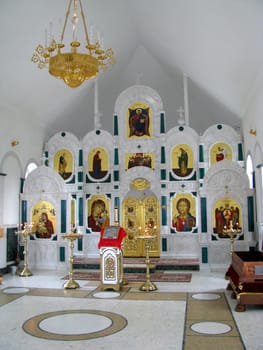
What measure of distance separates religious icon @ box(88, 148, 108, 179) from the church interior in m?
0.03

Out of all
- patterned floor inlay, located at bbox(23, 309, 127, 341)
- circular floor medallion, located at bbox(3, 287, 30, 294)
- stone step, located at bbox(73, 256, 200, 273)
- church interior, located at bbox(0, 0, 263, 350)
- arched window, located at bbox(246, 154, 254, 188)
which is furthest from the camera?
arched window, located at bbox(246, 154, 254, 188)

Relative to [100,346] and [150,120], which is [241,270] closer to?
[100,346]

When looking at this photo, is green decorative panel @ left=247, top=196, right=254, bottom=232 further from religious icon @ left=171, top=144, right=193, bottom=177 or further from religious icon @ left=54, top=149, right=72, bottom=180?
religious icon @ left=54, top=149, right=72, bottom=180

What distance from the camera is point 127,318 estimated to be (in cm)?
677

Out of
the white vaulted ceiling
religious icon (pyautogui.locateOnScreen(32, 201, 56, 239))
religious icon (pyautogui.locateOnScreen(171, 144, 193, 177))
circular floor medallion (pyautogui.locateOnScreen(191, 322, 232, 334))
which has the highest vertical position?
the white vaulted ceiling

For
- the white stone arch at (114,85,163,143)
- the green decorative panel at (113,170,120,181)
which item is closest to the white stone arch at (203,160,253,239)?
the white stone arch at (114,85,163,143)

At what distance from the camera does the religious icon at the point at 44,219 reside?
12.7 meters

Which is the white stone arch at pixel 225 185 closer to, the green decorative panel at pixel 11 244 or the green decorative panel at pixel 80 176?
the green decorative panel at pixel 80 176

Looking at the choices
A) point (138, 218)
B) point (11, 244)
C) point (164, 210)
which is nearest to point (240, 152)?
point (164, 210)

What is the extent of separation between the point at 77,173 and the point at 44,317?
729cm

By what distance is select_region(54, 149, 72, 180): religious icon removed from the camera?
554 inches

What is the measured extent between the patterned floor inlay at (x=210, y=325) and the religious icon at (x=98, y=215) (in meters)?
5.67

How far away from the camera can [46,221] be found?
500 inches

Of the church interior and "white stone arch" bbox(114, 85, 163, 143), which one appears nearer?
the church interior
